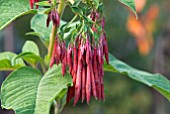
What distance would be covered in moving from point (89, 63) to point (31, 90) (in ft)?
0.59

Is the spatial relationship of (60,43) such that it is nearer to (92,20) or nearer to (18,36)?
(92,20)

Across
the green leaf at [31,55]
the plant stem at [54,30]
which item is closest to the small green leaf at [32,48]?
the green leaf at [31,55]

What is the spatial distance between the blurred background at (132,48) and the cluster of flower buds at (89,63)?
5330mm

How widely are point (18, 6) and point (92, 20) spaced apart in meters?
0.22

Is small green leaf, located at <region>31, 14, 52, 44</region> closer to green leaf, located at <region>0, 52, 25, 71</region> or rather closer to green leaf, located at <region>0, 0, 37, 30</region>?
green leaf, located at <region>0, 52, 25, 71</region>

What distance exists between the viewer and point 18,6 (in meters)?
1.57

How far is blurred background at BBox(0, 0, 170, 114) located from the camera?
23.5ft

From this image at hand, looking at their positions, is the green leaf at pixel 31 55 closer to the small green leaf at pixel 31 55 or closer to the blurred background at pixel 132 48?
the small green leaf at pixel 31 55

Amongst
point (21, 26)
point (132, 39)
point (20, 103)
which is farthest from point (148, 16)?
point (20, 103)

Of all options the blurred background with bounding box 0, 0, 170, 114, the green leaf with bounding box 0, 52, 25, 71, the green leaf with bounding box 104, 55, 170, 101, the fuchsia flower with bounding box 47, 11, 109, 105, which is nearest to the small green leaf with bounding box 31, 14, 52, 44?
the green leaf with bounding box 0, 52, 25, 71

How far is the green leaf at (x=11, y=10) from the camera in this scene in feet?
4.88

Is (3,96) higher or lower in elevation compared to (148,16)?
higher

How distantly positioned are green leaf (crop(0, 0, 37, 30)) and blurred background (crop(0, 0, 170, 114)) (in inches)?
209

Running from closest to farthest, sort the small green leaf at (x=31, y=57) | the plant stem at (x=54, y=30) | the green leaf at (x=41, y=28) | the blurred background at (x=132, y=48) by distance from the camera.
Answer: the plant stem at (x=54, y=30) → the small green leaf at (x=31, y=57) → the green leaf at (x=41, y=28) → the blurred background at (x=132, y=48)
